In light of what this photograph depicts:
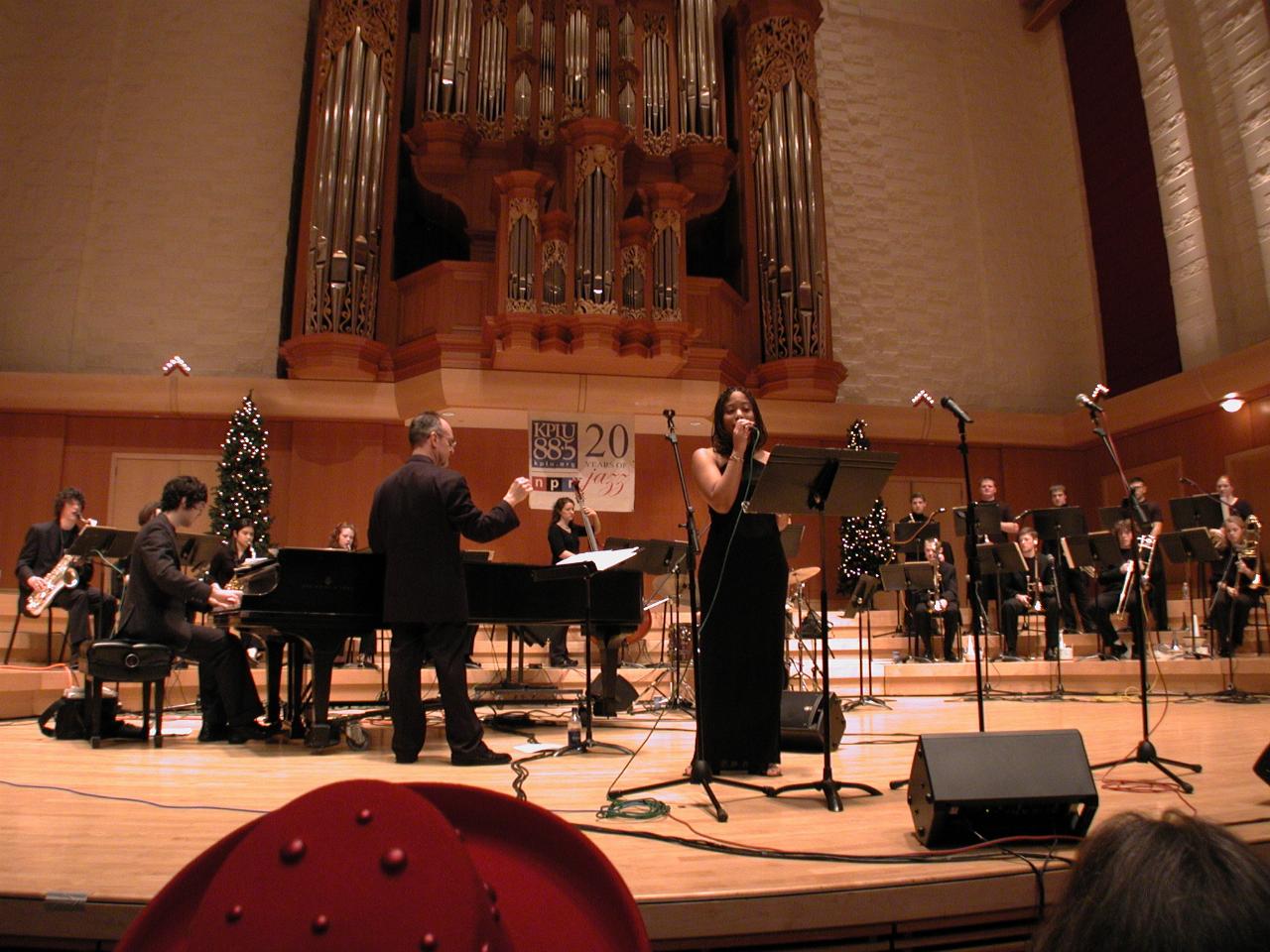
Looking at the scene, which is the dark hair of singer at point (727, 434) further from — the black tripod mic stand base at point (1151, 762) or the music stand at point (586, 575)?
the black tripod mic stand base at point (1151, 762)

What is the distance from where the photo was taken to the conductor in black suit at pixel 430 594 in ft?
14.4

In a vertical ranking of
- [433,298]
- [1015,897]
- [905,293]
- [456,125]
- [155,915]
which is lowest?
[1015,897]

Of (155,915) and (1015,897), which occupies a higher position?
(155,915)

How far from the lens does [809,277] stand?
1103 centimetres

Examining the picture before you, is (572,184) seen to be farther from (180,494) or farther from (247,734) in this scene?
(247,734)

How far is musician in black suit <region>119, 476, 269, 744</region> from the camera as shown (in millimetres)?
5055

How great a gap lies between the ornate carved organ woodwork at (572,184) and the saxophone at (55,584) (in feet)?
11.6

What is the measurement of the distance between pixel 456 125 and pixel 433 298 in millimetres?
2049

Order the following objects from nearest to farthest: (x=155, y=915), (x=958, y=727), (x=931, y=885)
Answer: (x=155, y=915) < (x=931, y=885) < (x=958, y=727)

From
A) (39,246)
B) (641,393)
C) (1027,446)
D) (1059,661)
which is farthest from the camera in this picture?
(1027,446)

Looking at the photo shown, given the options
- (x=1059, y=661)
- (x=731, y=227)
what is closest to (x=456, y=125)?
(x=731, y=227)

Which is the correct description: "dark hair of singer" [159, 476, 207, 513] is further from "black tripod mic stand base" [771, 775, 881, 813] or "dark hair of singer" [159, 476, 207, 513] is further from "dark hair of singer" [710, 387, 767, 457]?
"black tripod mic stand base" [771, 775, 881, 813]

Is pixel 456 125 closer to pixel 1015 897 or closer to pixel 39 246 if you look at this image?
pixel 39 246

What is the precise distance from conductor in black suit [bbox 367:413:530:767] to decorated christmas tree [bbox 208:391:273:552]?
5464mm
